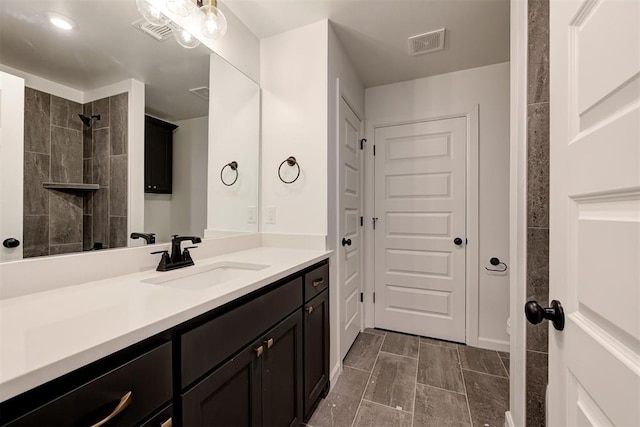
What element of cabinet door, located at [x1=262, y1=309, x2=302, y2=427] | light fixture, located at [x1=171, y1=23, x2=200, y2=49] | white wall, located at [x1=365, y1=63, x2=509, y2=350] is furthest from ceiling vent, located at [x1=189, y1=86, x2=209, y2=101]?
white wall, located at [x1=365, y1=63, x2=509, y2=350]

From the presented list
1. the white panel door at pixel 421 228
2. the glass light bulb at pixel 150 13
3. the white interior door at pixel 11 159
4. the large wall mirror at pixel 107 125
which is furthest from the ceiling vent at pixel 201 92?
the white panel door at pixel 421 228

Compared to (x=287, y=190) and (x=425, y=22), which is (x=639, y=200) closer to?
(x=287, y=190)

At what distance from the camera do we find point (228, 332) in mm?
839

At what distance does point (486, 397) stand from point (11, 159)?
2.52m

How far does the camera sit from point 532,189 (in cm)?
113

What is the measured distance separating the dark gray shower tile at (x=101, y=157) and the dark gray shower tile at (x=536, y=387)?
1.91 metres

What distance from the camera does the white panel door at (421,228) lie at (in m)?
2.33

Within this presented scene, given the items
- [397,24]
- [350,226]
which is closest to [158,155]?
[350,226]

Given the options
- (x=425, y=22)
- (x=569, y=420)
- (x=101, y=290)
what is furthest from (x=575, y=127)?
(x=425, y=22)

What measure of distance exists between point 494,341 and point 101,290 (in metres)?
2.67

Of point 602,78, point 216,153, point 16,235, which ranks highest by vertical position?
point 216,153

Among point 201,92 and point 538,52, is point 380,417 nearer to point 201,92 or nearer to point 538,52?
point 538,52

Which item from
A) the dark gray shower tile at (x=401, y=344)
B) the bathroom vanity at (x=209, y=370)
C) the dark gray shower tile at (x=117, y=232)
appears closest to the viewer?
the bathroom vanity at (x=209, y=370)

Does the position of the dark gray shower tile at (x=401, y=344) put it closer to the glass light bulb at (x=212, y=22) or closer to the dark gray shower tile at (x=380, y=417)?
the dark gray shower tile at (x=380, y=417)
